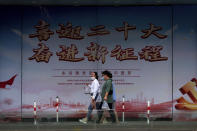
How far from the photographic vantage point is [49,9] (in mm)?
16781

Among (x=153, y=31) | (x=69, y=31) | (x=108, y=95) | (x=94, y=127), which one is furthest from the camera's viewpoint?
(x=69, y=31)

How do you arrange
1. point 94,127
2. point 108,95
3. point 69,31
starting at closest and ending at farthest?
1. point 94,127
2. point 108,95
3. point 69,31

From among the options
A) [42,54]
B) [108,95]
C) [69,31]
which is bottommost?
[108,95]

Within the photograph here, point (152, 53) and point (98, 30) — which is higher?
point (98, 30)

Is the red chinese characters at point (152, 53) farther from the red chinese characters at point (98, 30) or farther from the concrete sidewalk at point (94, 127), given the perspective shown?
the concrete sidewalk at point (94, 127)

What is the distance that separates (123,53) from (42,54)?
10.4 feet

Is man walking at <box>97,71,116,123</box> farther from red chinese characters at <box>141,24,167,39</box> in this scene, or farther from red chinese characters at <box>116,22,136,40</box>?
red chinese characters at <box>141,24,167,39</box>

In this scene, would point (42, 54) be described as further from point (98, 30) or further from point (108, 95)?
point (108, 95)

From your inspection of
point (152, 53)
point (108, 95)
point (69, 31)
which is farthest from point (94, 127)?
point (69, 31)

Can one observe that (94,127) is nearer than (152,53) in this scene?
Yes

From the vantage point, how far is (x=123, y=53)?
661 inches

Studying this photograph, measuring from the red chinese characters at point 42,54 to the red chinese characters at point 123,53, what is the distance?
2.52m

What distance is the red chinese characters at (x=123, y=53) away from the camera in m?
16.8

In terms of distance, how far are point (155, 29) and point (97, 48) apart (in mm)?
2386
